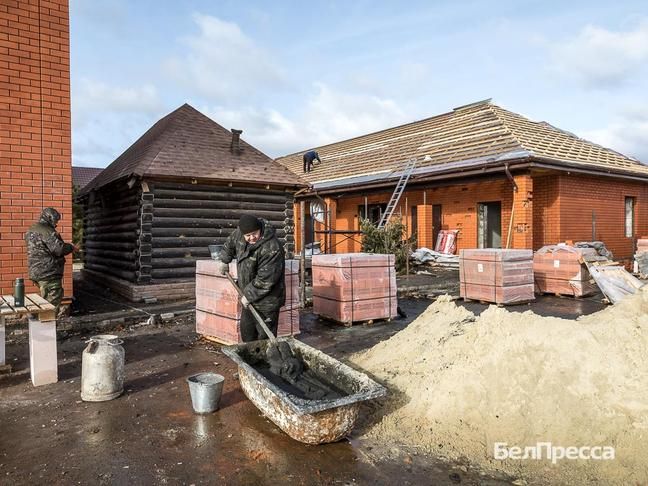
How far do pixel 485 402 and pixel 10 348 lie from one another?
20.5 ft

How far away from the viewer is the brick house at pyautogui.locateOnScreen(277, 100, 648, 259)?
1280 cm

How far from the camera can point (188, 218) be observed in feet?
34.0

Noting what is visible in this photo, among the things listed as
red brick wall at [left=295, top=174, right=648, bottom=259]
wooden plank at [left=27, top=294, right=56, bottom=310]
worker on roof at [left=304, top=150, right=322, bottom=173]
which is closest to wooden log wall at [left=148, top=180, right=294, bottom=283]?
red brick wall at [left=295, top=174, right=648, bottom=259]

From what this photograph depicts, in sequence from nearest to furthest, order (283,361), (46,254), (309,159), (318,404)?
(318,404), (283,361), (46,254), (309,159)

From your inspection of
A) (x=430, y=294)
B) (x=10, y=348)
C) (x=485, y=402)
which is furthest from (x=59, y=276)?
(x=430, y=294)

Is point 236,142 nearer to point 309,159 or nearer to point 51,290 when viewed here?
point 51,290

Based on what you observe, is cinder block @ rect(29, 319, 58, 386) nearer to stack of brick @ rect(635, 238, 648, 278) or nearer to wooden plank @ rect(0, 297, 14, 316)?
wooden plank @ rect(0, 297, 14, 316)

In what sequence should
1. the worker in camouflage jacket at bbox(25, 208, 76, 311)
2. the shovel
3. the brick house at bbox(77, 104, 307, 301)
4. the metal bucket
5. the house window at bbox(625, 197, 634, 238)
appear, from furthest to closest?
the house window at bbox(625, 197, 634, 238) < the brick house at bbox(77, 104, 307, 301) < the worker in camouflage jacket at bbox(25, 208, 76, 311) < the shovel < the metal bucket

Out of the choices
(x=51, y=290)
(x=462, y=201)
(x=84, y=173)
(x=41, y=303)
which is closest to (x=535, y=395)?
(x=41, y=303)

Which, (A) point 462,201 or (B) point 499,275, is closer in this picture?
(B) point 499,275

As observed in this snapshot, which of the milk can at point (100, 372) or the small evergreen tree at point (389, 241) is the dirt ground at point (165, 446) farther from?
the small evergreen tree at point (389, 241)

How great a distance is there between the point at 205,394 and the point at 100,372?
3.85 feet

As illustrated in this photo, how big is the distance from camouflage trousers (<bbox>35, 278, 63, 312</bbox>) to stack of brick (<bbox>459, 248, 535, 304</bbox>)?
8044 mm

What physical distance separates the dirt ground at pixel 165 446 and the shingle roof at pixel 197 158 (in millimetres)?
5763
